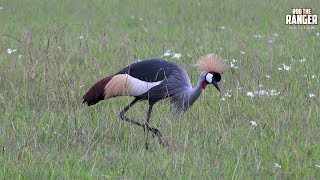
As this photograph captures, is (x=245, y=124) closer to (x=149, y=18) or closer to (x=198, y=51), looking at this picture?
(x=198, y=51)

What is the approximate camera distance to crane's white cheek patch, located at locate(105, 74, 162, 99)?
6520mm

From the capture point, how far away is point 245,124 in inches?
253

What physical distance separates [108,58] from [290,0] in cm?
508

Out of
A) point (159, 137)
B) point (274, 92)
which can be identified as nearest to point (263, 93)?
point (274, 92)

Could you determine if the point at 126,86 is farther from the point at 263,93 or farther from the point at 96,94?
the point at 263,93

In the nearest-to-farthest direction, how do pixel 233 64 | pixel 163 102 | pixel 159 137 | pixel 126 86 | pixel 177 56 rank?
pixel 159 137, pixel 126 86, pixel 163 102, pixel 233 64, pixel 177 56

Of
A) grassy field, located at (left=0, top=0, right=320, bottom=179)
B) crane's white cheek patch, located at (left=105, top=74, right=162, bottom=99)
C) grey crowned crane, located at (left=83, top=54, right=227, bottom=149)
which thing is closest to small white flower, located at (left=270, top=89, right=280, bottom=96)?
grassy field, located at (left=0, top=0, right=320, bottom=179)

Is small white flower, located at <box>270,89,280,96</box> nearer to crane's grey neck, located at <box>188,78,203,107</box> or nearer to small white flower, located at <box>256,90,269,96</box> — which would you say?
small white flower, located at <box>256,90,269,96</box>

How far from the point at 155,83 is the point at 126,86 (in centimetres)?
26

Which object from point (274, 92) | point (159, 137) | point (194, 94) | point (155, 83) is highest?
point (155, 83)

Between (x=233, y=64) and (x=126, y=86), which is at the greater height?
(x=126, y=86)

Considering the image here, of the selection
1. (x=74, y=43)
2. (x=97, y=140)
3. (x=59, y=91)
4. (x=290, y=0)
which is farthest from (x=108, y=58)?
(x=290, y=0)

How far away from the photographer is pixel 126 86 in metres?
6.52

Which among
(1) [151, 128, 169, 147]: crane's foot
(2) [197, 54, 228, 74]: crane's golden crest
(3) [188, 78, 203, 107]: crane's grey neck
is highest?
(2) [197, 54, 228, 74]: crane's golden crest
